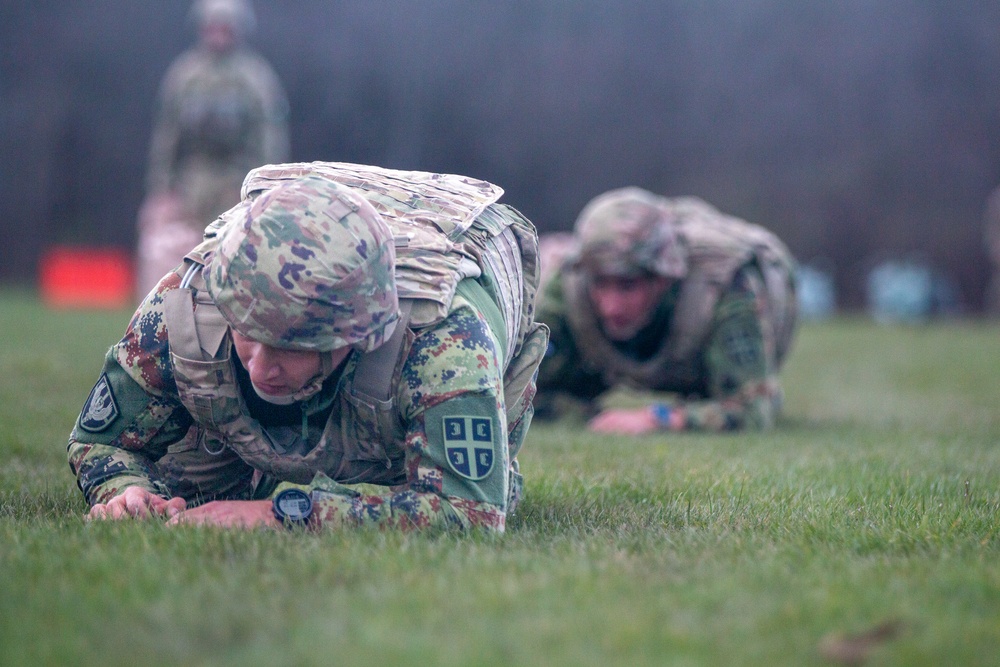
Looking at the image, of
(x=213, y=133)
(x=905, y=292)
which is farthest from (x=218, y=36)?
(x=905, y=292)

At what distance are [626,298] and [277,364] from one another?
2.96 metres

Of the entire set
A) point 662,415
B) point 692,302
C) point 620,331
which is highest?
point 692,302

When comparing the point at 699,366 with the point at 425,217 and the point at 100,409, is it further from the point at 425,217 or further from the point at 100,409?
the point at 100,409

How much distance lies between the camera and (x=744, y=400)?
5.32 meters

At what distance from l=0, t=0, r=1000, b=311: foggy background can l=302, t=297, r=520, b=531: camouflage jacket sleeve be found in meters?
15.8

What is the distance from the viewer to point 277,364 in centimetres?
242

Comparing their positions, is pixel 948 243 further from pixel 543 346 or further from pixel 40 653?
pixel 40 653

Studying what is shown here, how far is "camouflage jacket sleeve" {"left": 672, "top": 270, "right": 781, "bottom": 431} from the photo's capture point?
525 centimetres

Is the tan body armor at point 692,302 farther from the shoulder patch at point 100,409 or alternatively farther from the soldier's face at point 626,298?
the shoulder patch at point 100,409

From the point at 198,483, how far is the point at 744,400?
120 inches

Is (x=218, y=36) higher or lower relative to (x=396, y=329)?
higher

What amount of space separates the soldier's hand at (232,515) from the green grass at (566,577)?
9 cm

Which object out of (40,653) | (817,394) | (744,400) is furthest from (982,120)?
(40,653)

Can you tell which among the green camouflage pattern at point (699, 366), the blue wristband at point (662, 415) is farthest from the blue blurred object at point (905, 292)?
the blue wristband at point (662, 415)
